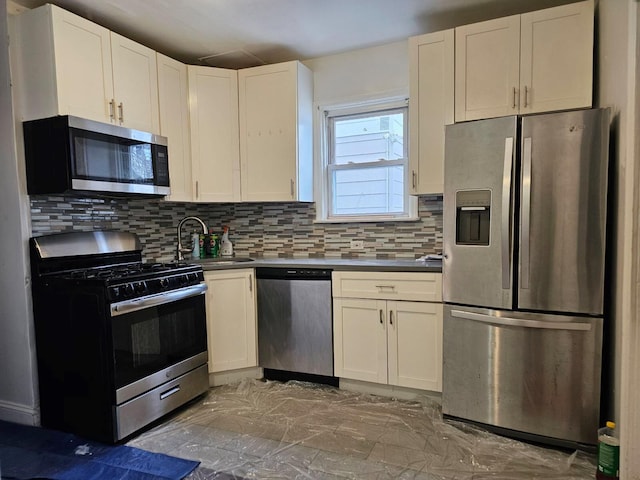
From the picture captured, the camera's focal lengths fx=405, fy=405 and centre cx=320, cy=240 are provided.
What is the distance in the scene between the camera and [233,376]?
3.06 m

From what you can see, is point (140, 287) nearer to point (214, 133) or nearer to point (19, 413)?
point (19, 413)

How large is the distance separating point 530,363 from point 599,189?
3.10ft

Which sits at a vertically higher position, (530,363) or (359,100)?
(359,100)

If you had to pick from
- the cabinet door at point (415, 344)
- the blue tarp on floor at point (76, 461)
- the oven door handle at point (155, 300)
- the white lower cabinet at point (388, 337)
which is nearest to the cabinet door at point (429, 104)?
the white lower cabinet at point (388, 337)

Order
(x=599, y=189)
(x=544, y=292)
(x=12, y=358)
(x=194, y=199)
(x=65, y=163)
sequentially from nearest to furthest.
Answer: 1. (x=599, y=189)
2. (x=544, y=292)
3. (x=65, y=163)
4. (x=12, y=358)
5. (x=194, y=199)

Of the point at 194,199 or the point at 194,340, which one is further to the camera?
the point at 194,199

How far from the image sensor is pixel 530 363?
7.00 ft

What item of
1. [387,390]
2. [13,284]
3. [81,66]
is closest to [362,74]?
[81,66]

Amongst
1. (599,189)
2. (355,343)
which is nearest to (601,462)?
(599,189)

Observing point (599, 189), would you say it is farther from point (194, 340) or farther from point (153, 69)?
point (153, 69)

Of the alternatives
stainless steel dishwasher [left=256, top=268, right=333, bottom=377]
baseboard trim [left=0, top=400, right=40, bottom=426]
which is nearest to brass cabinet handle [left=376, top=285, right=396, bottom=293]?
stainless steel dishwasher [left=256, top=268, right=333, bottom=377]

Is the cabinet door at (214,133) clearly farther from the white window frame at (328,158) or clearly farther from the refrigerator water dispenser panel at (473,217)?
the refrigerator water dispenser panel at (473,217)

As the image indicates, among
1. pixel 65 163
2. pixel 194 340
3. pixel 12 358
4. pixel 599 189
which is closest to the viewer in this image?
pixel 599 189

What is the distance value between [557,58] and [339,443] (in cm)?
250
